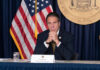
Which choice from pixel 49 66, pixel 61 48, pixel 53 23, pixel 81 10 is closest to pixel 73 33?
pixel 81 10

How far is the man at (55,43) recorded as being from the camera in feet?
8.87

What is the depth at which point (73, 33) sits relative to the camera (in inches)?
173

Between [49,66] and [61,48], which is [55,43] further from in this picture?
[49,66]

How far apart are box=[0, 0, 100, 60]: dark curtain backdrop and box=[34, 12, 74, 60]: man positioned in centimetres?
140

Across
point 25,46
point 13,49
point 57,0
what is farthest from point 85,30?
point 13,49

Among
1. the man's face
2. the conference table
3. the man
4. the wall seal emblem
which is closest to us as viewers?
the conference table

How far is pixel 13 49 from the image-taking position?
459 cm

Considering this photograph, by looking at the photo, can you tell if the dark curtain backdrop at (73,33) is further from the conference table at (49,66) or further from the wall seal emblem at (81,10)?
the conference table at (49,66)

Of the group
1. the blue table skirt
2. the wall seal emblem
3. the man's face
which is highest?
the wall seal emblem

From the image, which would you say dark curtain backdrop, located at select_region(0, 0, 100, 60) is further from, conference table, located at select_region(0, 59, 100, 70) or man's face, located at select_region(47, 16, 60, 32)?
conference table, located at select_region(0, 59, 100, 70)

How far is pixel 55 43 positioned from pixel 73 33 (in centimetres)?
171

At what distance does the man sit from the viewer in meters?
2.70

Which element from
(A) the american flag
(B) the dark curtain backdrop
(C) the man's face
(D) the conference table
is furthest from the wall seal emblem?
(D) the conference table

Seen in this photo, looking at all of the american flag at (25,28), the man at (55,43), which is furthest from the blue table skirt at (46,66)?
the american flag at (25,28)
